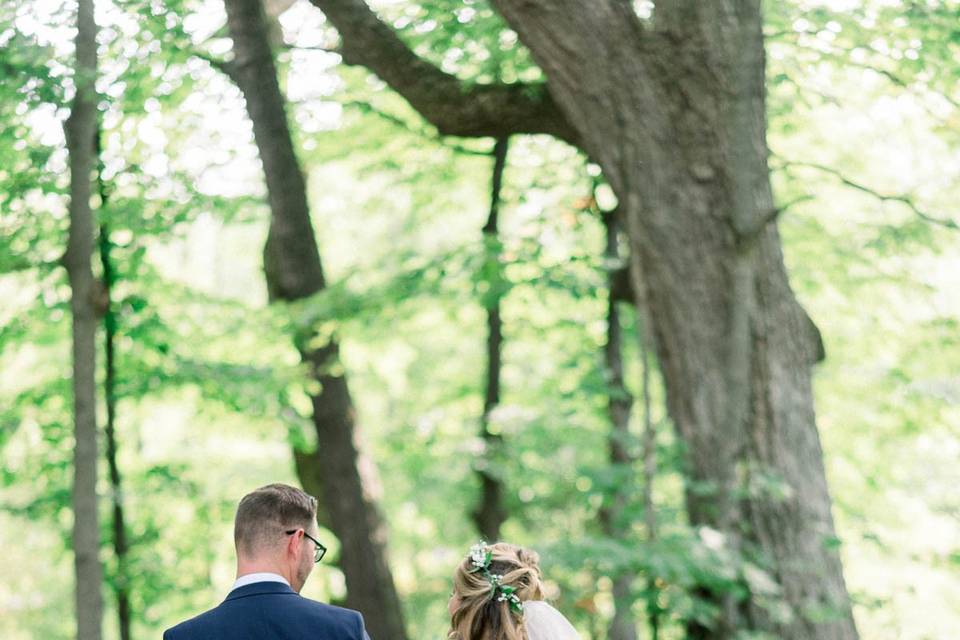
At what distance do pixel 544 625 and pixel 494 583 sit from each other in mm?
304

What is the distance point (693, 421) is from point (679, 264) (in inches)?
38.3

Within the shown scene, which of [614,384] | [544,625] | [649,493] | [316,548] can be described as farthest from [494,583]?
[614,384]

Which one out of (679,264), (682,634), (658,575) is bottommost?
(682,634)

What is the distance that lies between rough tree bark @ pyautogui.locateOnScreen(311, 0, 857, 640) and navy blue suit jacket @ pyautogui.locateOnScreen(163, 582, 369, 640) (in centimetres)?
380

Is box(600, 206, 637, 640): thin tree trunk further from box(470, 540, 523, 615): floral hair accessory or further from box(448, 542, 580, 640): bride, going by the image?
box(470, 540, 523, 615): floral hair accessory

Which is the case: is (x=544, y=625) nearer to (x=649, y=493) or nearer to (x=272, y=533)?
(x=272, y=533)

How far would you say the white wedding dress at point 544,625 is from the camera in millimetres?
4215

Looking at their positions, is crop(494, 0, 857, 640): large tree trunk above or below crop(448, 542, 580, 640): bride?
above

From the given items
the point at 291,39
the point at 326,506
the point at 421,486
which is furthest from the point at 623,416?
the point at 421,486

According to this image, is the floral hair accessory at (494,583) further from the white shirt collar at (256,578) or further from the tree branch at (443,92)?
the tree branch at (443,92)

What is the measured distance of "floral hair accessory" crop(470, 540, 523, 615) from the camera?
4074mm

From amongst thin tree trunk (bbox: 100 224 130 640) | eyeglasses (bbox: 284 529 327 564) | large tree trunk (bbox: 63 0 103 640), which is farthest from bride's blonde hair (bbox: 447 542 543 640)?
thin tree trunk (bbox: 100 224 130 640)

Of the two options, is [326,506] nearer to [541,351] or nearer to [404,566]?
[541,351]

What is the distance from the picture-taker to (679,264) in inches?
269
